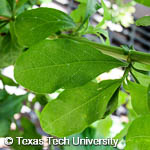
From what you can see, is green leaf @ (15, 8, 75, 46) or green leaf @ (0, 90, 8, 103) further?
green leaf @ (0, 90, 8, 103)

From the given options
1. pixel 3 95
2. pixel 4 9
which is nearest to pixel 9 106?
pixel 3 95

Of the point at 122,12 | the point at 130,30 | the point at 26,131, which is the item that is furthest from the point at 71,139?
the point at 130,30

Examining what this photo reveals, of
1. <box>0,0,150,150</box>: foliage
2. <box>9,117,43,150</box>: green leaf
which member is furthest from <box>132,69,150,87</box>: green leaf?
<box>9,117,43,150</box>: green leaf

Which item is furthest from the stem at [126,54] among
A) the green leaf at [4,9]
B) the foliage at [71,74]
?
the green leaf at [4,9]

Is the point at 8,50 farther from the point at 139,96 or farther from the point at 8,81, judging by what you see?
the point at 139,96

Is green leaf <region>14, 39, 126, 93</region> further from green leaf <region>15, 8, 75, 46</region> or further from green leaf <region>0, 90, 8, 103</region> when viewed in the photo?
green leaf <region>0, 90, 8, 103</region>

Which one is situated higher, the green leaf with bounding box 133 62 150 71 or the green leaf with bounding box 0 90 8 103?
the green leaf with bounding box 133 62 150 71

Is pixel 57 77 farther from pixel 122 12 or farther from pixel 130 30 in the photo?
pixel 130 30
